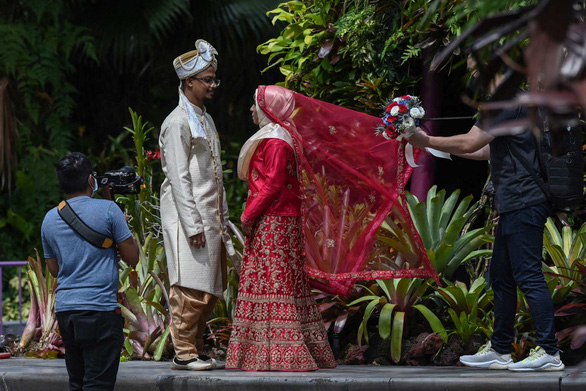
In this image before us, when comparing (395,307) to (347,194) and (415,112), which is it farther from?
(415,112)

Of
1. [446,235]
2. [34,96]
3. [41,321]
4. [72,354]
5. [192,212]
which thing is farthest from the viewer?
[34,96]

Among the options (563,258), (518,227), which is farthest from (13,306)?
(518,227)

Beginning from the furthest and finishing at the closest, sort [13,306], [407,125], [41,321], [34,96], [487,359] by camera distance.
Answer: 1. [34,96]
2. [13,306]
3. [41,321]
4. [487,359]
5. [407,125]

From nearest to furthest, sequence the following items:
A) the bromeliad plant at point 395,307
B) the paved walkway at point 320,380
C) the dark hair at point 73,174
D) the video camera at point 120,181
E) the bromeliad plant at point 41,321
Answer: the dark hair at point 73,174 → the paved walkway at point 320,380 → the video camera at point 120,181 → the bromeliad plant at point 395,307 → the bromeliad plant at point 41,321

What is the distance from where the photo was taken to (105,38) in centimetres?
1141

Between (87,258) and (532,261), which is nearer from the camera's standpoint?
(87,258)

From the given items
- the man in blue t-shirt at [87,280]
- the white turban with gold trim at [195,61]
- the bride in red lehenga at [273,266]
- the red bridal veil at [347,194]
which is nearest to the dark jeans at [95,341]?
the man in blue t-shirt at [87,280]

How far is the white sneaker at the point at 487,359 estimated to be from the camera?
16.5 feet

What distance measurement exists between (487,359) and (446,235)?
1123 millimetres

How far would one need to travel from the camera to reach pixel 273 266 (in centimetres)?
536

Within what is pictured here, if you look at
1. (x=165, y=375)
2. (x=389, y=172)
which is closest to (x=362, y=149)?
(x=389, y=172)

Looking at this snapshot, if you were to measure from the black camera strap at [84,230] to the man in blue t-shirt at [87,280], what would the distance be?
2cm

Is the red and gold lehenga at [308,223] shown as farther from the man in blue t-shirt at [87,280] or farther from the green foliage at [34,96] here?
the green foliage at [34,96]

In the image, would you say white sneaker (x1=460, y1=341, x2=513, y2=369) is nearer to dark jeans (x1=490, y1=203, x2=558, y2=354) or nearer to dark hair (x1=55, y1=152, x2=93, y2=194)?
dark jeans (x1=490, y1=203, x2=558, y2=354)
